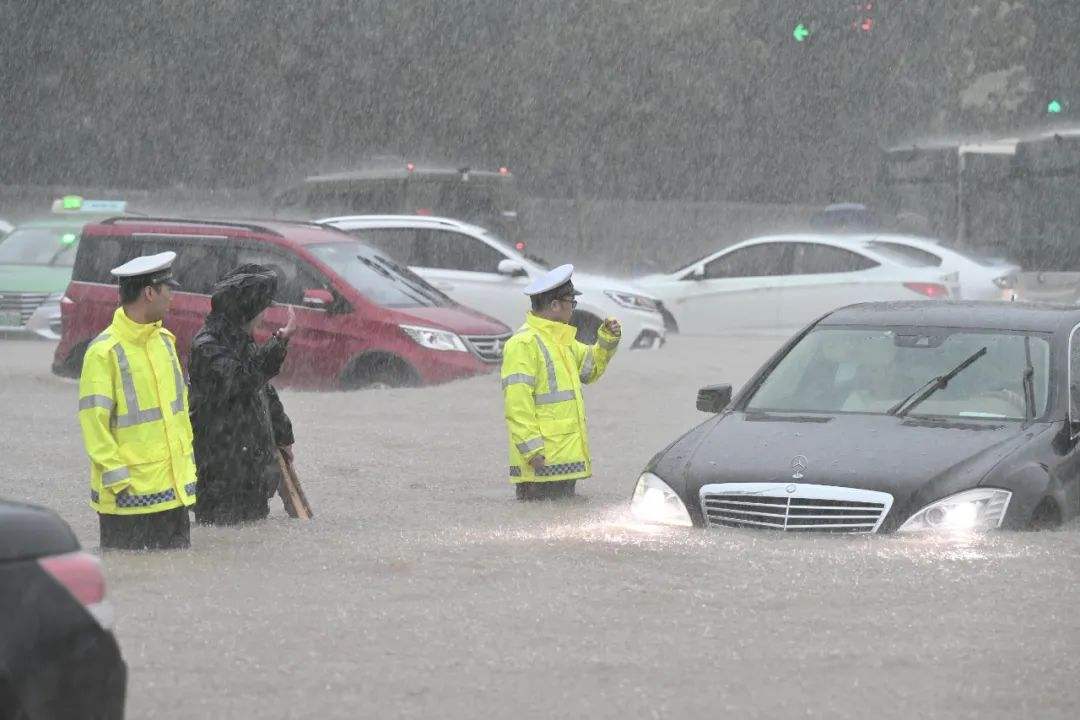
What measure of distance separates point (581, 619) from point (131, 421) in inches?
88.1

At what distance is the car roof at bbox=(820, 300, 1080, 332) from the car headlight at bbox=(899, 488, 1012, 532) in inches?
63.9

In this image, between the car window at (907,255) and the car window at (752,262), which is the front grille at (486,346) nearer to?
the car window at (752,262)

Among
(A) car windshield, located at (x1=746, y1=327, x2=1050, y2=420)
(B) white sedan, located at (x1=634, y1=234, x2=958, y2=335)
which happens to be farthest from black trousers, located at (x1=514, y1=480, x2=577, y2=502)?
(B) white sedan, located at (x1=634, y1=234, x2=958, y2=335)

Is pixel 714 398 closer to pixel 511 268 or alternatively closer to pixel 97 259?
pixel 97 259

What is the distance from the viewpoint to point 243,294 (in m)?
9.23

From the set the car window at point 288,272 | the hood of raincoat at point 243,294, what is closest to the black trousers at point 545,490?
the hood of raincoat at point 243,294

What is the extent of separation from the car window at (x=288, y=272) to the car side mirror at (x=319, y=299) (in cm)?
11

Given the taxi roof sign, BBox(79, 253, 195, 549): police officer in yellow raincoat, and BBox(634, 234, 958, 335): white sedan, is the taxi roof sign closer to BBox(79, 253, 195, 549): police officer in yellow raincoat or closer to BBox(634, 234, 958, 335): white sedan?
BBox(634, 234, 958, 335): white sedan

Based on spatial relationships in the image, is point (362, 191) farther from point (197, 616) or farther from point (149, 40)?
point (197, 616)

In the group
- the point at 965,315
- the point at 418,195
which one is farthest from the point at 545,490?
the point at 418,195

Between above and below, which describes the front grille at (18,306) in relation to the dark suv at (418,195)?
below

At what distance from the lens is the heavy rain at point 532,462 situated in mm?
6301

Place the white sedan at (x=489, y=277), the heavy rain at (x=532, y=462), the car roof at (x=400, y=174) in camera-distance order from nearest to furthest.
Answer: the heavy rain at (x=532, y=462) < the white sedan at (x=489, y=277) < the car roof at (x=400, y=174)

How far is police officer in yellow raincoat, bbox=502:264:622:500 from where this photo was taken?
33.3 feet
